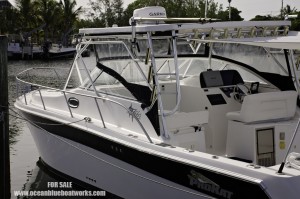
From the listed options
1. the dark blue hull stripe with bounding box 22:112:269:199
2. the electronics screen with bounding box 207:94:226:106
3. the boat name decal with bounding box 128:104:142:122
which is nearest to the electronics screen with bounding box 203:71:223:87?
the electronics screen with bounding box 207:94:226:106

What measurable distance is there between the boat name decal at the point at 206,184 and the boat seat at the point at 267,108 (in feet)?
4.95

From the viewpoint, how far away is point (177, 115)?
20.8ft

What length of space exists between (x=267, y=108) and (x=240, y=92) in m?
0.88

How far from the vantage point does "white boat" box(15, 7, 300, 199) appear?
17.5 ft

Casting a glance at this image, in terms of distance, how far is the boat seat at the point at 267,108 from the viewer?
21.4 ft

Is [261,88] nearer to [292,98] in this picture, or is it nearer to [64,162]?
[292,98]

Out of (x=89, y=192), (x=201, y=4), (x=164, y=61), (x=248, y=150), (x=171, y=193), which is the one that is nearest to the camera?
(x=171, y=193)

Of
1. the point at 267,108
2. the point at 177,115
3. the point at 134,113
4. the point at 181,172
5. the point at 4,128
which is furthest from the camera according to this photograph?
the point at 4,128

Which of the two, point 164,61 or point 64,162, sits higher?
point 164,61

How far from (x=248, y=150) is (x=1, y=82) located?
3.76 meters

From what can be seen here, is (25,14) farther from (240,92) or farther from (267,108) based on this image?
(267,108)

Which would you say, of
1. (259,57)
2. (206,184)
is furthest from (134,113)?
(259,57)

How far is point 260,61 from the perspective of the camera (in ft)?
25.2


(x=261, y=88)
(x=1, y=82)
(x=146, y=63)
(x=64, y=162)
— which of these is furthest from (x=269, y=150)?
(x=1, y=82)
